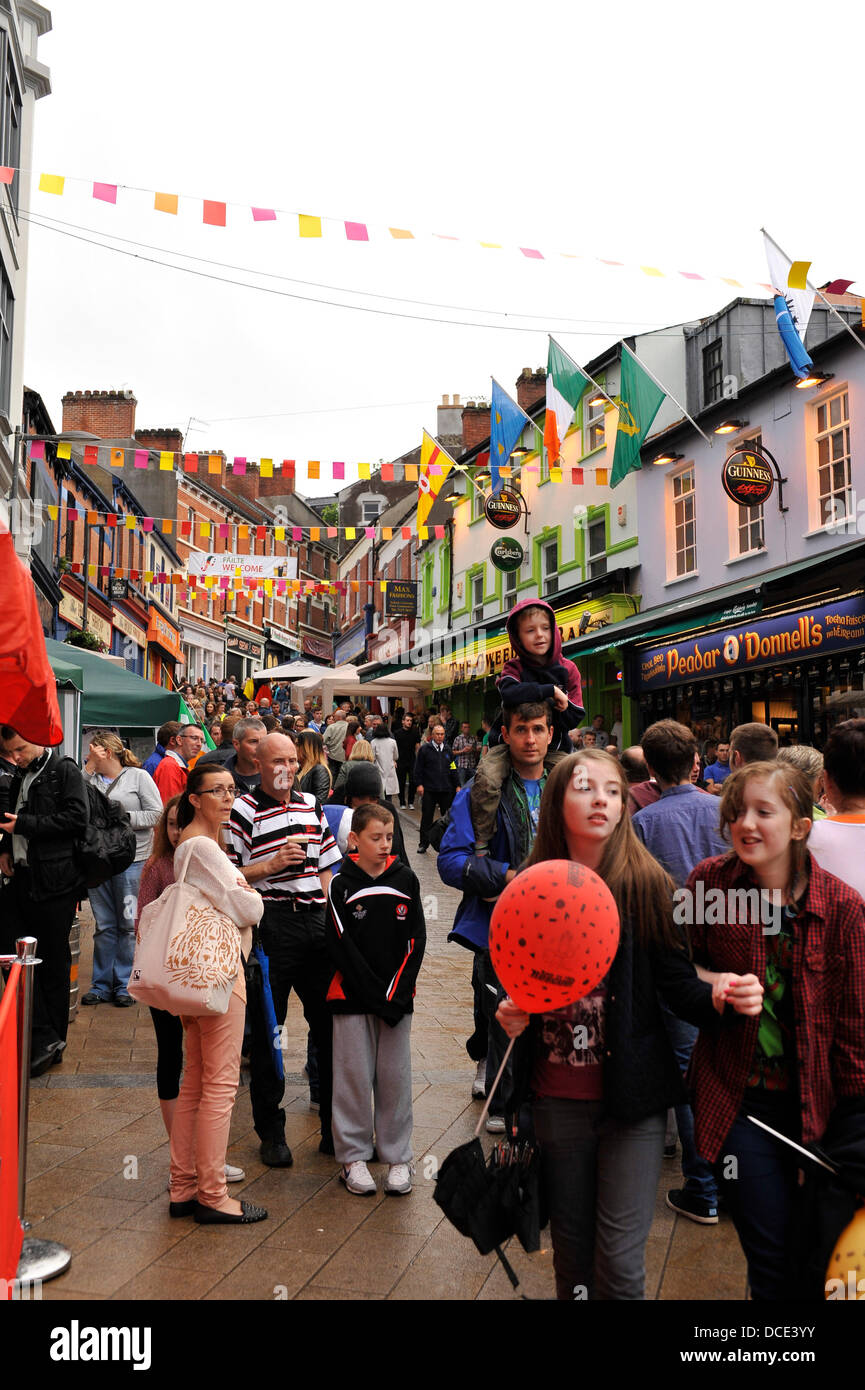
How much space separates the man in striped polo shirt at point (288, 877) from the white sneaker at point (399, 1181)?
1.83ft

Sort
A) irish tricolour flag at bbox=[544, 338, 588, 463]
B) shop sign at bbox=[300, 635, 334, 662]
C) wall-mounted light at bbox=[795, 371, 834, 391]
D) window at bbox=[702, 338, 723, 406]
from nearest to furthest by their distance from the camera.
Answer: wall-mounted light at bbox=[795, 371, 834, 391]
irish tricolour flag at bbox=[544, 338, 588, 463]
window at bbox=[702, 338, 723, 406]
shop sign at bbox=[300, 635, 334, 662]

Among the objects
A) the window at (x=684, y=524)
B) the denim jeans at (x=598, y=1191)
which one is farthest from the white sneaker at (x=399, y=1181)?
the window at (x=684, y=524)

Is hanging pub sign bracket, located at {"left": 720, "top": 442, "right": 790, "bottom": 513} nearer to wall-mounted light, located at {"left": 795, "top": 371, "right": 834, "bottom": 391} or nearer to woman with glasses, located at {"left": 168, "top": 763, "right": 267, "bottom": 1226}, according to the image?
wall-mounted light, located at {"left": 795, "top": 371, "right": 834, "bottom": 391}

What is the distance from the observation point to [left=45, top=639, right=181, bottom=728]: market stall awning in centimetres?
1202

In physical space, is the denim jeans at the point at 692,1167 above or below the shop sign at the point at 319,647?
below

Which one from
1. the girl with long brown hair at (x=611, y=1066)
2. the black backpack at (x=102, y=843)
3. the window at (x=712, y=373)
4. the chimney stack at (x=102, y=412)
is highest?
the chimney stack at (x=102, y=412)

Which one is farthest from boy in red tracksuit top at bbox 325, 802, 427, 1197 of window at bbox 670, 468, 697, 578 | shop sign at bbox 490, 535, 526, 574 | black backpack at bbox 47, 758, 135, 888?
shop sign at bbox 490, 535, 526, 574

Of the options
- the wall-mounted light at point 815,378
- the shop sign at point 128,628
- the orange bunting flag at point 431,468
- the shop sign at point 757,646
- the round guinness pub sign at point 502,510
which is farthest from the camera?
the shop sign at point 128,628

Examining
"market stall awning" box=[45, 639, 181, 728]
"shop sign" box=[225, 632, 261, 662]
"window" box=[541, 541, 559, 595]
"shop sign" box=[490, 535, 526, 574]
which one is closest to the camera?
"market stall awning" box=[45, 639, 181, 728]

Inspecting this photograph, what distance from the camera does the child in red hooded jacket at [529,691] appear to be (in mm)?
4074

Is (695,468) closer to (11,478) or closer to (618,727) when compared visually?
(618,727)

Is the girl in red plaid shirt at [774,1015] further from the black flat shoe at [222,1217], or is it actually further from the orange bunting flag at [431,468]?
the orange bunting flag at [431,468]

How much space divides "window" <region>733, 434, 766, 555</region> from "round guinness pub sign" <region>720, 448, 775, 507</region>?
2.28 feet

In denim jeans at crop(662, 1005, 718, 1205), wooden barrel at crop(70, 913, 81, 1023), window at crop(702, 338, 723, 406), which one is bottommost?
denim jeans at crop(662, 1005, 718, 1205)
